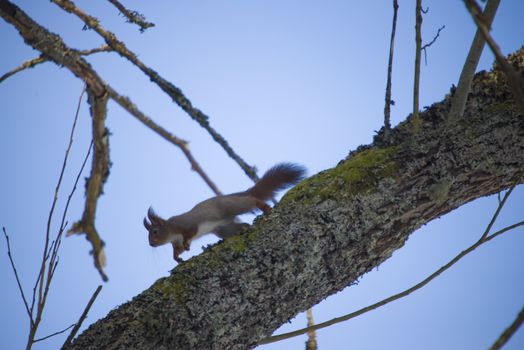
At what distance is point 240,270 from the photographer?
163 cm

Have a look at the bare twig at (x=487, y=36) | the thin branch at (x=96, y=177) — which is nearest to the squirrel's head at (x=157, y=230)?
the thin branch at (x=96, y=177)

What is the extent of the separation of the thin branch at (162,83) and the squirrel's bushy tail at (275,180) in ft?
3.26

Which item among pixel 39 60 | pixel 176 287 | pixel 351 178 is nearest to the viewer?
pixel 176 287

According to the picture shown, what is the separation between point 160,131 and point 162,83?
0.31 meters

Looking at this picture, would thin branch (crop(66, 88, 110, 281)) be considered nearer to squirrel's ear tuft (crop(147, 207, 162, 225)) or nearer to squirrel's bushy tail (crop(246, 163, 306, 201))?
squirrel's ear tuft (crop(147, 207, 162, 225))

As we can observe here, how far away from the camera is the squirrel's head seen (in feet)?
12.5

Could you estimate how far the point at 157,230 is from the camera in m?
3.86

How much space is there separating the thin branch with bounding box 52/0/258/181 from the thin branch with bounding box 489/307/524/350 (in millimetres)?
1804

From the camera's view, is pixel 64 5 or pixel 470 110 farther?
pixel 64 5

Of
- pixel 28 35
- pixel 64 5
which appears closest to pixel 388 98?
pixel 64 5

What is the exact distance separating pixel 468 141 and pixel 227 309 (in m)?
1.10

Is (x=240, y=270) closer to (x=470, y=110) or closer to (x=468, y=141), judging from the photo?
(x=468, y=141)

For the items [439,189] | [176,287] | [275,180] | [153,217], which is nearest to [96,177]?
[153,217]

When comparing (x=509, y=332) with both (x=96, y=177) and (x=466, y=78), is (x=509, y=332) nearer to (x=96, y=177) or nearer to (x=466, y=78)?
(x=466, y=78)
